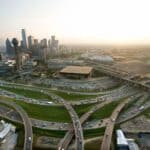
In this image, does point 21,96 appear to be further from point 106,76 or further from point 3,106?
point 106,76

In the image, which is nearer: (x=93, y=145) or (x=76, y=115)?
(x=93, y=145)

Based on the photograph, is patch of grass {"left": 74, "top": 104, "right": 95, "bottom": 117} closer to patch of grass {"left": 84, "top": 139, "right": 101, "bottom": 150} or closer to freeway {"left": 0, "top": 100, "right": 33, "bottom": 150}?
patch of grass {"left": 84, "top": 139, "right": 101, "bottom": 150}

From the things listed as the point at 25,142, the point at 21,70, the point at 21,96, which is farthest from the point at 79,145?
the point at 21,70

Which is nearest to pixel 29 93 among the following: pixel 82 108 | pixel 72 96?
pixel 72 96

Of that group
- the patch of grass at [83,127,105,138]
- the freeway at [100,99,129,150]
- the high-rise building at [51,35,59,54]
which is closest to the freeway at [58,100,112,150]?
the patch of grass at [83,127,105,138]

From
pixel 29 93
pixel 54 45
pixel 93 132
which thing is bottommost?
pixel 93 132

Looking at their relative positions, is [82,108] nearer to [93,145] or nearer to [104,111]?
[104,111]
